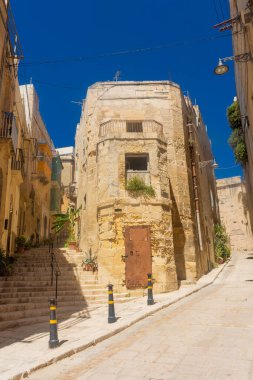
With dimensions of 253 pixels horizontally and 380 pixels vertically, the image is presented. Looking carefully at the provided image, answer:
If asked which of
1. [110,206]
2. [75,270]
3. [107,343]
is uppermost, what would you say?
[110,206]

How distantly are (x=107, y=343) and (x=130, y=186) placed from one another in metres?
9.69

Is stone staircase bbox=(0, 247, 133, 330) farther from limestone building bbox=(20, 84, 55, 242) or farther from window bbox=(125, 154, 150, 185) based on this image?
limestone building bbox=(20, 84, 55, 242)

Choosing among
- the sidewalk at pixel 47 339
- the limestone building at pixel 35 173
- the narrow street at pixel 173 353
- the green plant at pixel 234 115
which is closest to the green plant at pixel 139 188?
the sidewalk at pixel 47 339

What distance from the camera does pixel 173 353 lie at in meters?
4.98

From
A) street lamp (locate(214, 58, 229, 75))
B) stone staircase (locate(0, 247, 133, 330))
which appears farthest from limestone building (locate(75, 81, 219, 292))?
street lamp (locate(214, 58, 229, 75))

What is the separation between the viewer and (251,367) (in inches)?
165

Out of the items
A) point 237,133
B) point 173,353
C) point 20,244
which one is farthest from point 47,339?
point 237,133

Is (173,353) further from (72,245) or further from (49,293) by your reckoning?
(72,245)

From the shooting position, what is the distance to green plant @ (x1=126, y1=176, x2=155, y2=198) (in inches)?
593

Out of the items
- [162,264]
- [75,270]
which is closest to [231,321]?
[162,264]

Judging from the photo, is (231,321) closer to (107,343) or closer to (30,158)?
(107,343)

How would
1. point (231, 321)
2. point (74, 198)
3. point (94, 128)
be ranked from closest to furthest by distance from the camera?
point (231, 321) < point (94, 128) < point (74, 198)

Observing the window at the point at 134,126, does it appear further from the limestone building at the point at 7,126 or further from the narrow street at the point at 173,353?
the narrow street at the point at 173,353

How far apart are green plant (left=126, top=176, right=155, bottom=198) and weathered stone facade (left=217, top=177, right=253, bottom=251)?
27.9m
